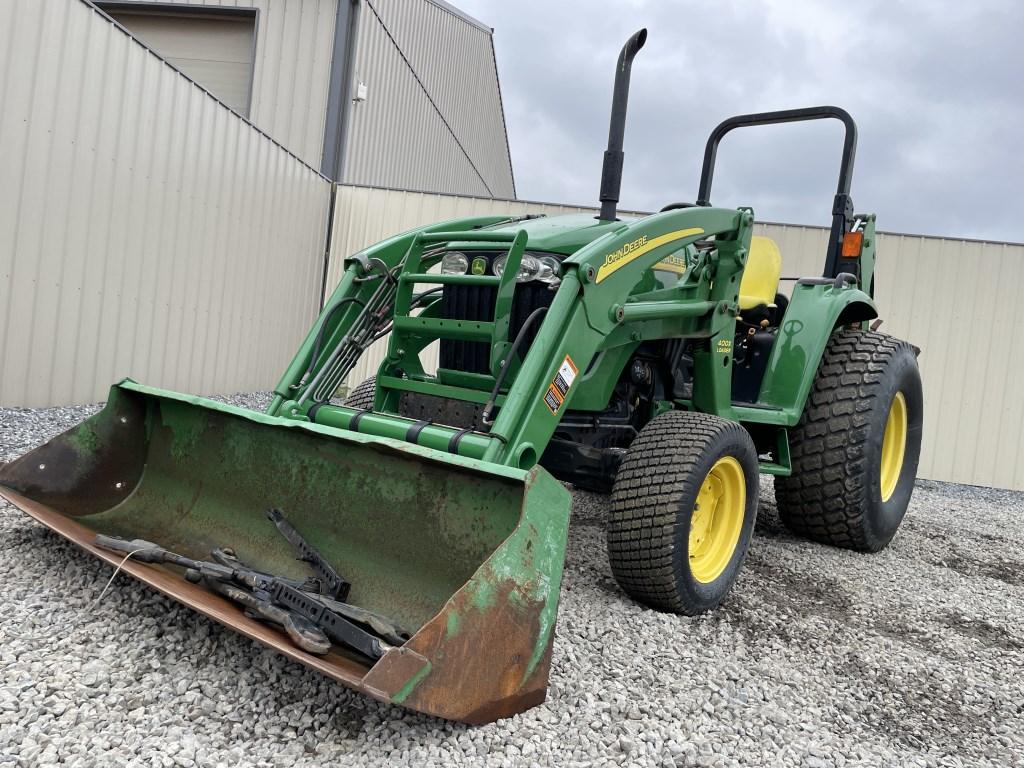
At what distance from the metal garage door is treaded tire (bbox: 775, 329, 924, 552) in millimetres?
8798

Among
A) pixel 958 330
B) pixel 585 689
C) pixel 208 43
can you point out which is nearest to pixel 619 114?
pixel 585 689

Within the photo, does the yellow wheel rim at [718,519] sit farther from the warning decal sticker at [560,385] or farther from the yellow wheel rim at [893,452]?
the yellow wheel rim at [893,452]

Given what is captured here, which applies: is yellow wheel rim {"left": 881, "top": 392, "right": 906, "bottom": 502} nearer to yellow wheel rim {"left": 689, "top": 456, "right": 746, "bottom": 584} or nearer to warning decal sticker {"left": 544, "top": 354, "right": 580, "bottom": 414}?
yellow wheel rim {"left": 689, "top": 456, "right": 746, "bottom": 584}

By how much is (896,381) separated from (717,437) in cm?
180

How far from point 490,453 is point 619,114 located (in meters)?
1.58

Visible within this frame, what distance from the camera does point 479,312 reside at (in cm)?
330

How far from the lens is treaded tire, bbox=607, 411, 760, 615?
281 centimetres

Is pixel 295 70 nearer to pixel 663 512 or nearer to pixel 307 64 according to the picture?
pixel 307 64

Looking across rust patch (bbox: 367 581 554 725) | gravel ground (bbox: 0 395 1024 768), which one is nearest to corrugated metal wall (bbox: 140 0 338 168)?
gravel ground (bbox: 0 395 1024 768)

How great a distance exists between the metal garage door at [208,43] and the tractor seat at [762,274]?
26.3 ft

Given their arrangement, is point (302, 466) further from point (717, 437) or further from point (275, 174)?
point (275, 174)

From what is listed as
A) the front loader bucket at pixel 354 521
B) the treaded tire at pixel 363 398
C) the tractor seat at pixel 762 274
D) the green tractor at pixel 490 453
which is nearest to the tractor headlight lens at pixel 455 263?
the green tractor at pixel 490 453

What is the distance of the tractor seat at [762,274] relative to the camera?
15.4 feet

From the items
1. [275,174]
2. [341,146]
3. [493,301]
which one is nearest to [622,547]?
[493,301]
